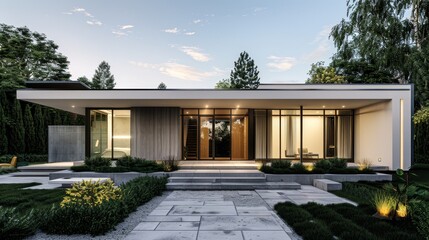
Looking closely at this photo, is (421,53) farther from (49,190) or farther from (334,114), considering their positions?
(49,190)

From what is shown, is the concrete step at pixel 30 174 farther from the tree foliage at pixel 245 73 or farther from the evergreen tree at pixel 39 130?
the tree foliage at pixel 245 73

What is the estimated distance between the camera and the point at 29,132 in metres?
20.0

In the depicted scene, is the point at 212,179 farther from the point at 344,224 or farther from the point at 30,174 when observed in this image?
the point at 30,174

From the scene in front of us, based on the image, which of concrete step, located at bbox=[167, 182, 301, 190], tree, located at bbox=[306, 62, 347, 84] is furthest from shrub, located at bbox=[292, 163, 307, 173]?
tree, located at bbox=[306, 62, 347, 84]

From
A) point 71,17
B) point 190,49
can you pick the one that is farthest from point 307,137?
point 71,17

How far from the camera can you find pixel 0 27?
77.7ft

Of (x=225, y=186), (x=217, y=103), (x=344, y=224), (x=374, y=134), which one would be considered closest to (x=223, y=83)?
(x=217, y=103)

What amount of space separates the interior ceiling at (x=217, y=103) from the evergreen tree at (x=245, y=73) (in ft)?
88.5

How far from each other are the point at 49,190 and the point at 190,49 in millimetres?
19940

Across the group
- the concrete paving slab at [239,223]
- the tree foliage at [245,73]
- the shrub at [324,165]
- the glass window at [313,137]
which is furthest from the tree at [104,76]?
the concrete paving slab at [239,223]

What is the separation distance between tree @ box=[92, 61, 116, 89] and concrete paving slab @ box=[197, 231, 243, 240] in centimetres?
4881

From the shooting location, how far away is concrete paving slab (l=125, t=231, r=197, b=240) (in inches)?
169

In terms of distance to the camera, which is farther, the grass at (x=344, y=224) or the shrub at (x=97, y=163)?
the shrub at (x=97, y=163)

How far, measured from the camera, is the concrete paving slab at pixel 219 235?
429 cm
